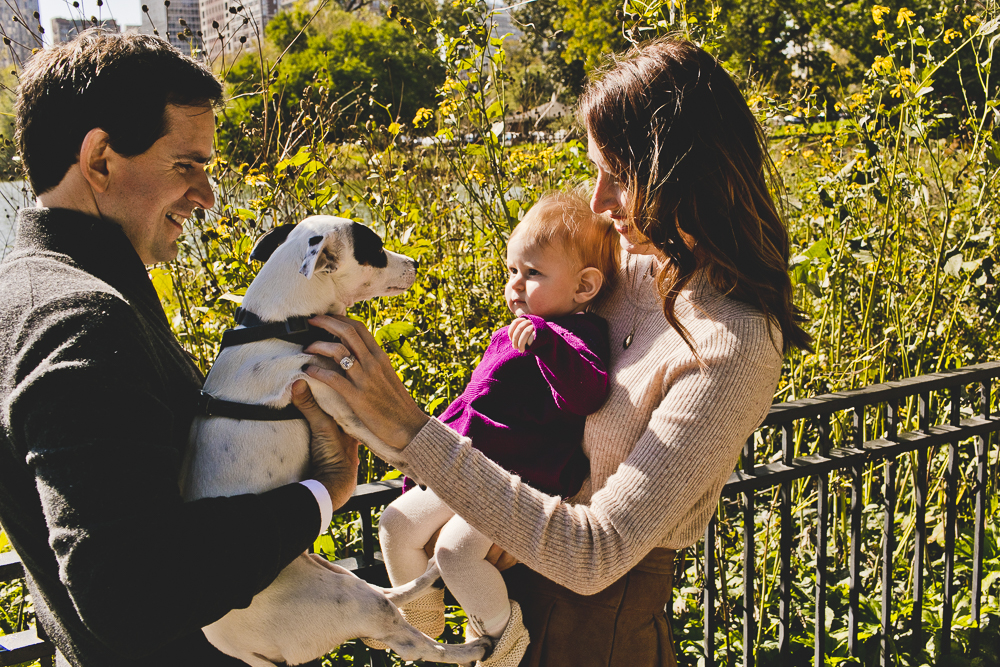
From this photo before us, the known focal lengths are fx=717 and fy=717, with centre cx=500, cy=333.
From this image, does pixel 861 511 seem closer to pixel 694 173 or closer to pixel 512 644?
pixel 512 644

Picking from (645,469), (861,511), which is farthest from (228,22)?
(861,511)

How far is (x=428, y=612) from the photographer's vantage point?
6.27ft

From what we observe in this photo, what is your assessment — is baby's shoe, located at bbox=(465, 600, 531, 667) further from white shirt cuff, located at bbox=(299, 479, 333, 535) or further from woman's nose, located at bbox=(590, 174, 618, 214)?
woman's nose, located at bbox=(590, 174, 618, 214)

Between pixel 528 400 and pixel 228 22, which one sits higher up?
pixel 228 22

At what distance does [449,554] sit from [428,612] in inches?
10.1

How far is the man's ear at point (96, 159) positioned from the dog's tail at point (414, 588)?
114 cm

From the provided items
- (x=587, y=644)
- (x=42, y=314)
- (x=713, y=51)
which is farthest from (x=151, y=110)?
(x=713, y=51)

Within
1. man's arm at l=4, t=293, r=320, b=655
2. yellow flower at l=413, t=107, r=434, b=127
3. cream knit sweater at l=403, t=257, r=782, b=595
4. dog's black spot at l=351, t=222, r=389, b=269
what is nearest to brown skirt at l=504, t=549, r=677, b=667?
cream knit sweater at l=403, t=257, r=782, b=595

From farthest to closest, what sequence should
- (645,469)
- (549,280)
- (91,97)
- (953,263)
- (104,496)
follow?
1. (953,263)
2. (549,280)
3. (645,469)
4. (91,97)
5. (104,496)

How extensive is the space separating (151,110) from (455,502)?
40.4 inches

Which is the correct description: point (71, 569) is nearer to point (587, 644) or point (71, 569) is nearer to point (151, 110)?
point (151, 110)

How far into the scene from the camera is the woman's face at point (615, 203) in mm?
1726

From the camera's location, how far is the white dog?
4.86ft

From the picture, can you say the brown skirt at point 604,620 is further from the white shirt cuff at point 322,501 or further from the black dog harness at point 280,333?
the black dog harness at point 280,333
